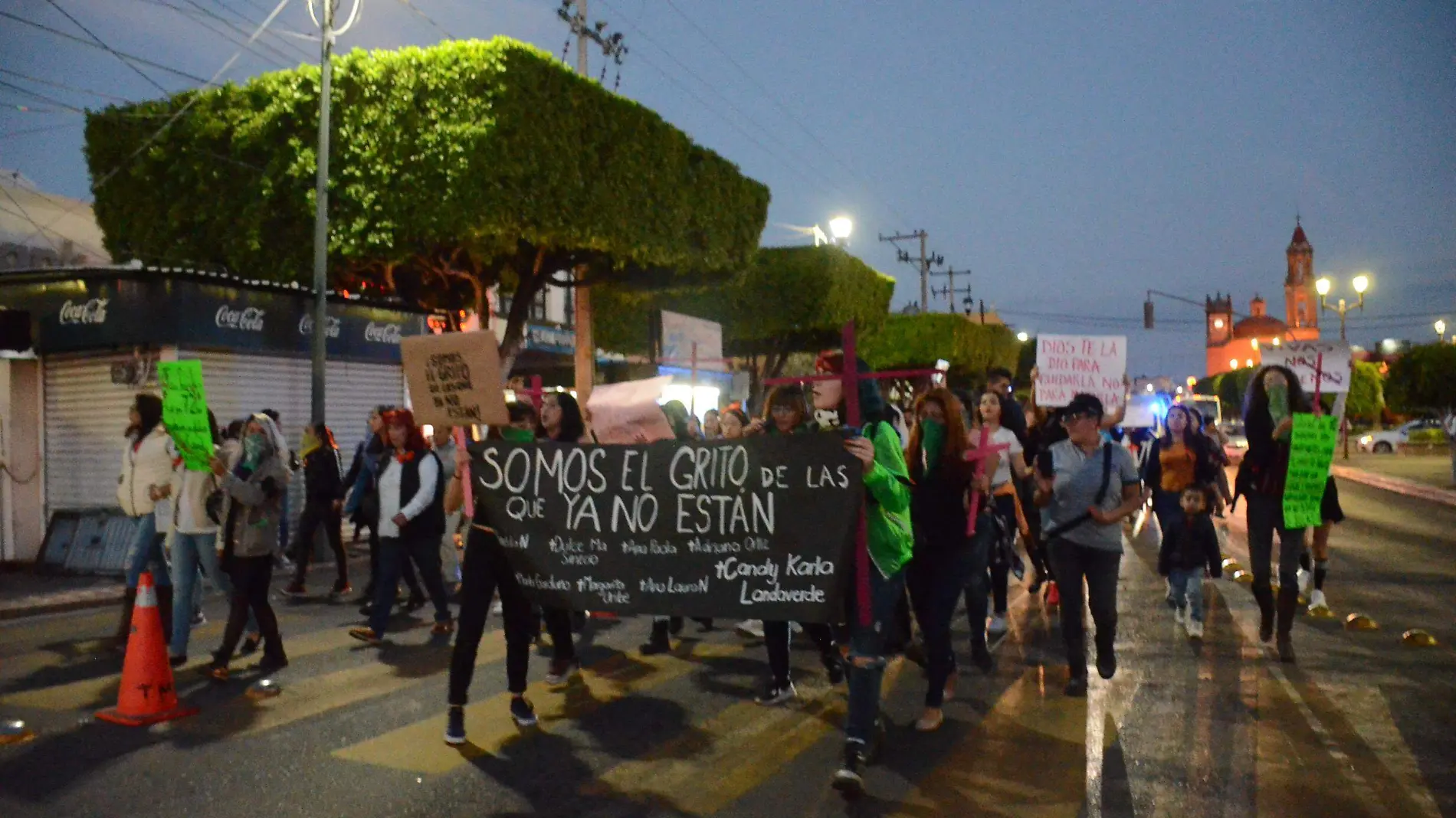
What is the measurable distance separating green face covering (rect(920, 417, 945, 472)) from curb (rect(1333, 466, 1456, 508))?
20.6m

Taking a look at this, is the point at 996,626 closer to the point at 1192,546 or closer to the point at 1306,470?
the point at 1192,546

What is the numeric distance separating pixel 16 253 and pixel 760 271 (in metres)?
17.0

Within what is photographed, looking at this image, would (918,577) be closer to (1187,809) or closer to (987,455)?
(987,455)

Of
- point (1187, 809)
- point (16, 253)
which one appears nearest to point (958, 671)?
point (1187, 809)

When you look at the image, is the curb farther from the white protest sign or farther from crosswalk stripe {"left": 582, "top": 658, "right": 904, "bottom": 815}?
crosswalk stripe {"left": 582, "top": 658, "right": 904, "bottom": 815}

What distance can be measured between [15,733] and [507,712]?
2.56 m

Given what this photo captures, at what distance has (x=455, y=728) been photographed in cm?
581

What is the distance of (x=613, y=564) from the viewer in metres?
5.42

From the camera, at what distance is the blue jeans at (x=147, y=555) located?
8055 mm

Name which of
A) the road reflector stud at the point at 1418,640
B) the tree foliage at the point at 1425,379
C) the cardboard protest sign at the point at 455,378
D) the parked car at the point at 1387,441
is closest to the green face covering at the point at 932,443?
the cardboard protest sign at the point at 455,378

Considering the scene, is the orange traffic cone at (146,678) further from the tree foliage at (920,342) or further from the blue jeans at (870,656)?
the tree foliage at (920,342)

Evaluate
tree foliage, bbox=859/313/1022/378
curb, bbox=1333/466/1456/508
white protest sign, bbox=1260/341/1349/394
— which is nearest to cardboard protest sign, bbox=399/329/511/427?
white protest sign, bbox=1260/341/1349/394

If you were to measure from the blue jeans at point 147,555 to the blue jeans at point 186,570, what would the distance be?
30cm

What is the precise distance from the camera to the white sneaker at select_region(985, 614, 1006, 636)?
8789 millimetres
